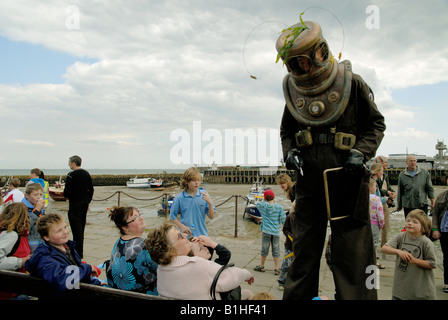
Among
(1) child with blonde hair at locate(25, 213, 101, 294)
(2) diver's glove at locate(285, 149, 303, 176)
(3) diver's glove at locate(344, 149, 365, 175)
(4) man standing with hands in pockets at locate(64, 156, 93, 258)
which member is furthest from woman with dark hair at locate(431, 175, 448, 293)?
(4) man standing with hands in pockets at locate(64, 156, 93, 258)

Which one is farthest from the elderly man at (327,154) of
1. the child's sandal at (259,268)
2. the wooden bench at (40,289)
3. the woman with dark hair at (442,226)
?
the child's sandal at (259,268)

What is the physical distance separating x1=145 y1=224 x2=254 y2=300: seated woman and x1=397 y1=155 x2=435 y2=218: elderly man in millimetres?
4318

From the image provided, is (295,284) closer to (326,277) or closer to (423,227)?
(423,227)

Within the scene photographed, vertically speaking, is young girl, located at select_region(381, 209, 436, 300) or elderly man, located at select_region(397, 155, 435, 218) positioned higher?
elderly man, located at select_region(397, 155, 435, 218)

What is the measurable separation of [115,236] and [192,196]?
4.45 meters

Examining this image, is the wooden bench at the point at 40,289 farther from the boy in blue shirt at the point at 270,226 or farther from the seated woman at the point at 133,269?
the boy in blue shirt at the point at 270,226

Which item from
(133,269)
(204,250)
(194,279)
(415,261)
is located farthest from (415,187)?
(133,269)

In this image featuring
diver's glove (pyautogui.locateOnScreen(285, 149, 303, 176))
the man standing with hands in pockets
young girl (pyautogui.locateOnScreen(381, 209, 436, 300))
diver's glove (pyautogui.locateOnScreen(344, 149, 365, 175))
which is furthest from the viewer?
A: the man standing with hands in pockets

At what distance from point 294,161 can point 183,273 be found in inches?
42.9

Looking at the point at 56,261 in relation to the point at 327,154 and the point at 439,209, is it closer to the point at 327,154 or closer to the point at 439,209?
the point at 327,154

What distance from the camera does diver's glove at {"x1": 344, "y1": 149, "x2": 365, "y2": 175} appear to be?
6.82ft

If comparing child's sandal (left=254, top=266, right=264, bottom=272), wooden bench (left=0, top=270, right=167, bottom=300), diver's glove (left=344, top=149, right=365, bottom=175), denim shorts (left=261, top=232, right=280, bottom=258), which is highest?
diver's glove (left=344, top=149, right=365, bottom=175)

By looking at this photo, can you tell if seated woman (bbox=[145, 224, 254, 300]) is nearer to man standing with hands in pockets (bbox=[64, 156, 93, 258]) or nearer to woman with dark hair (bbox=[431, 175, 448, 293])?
woman with dark hair (bbox=[431, 175, 448, 293])

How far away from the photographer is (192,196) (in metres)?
3.94
